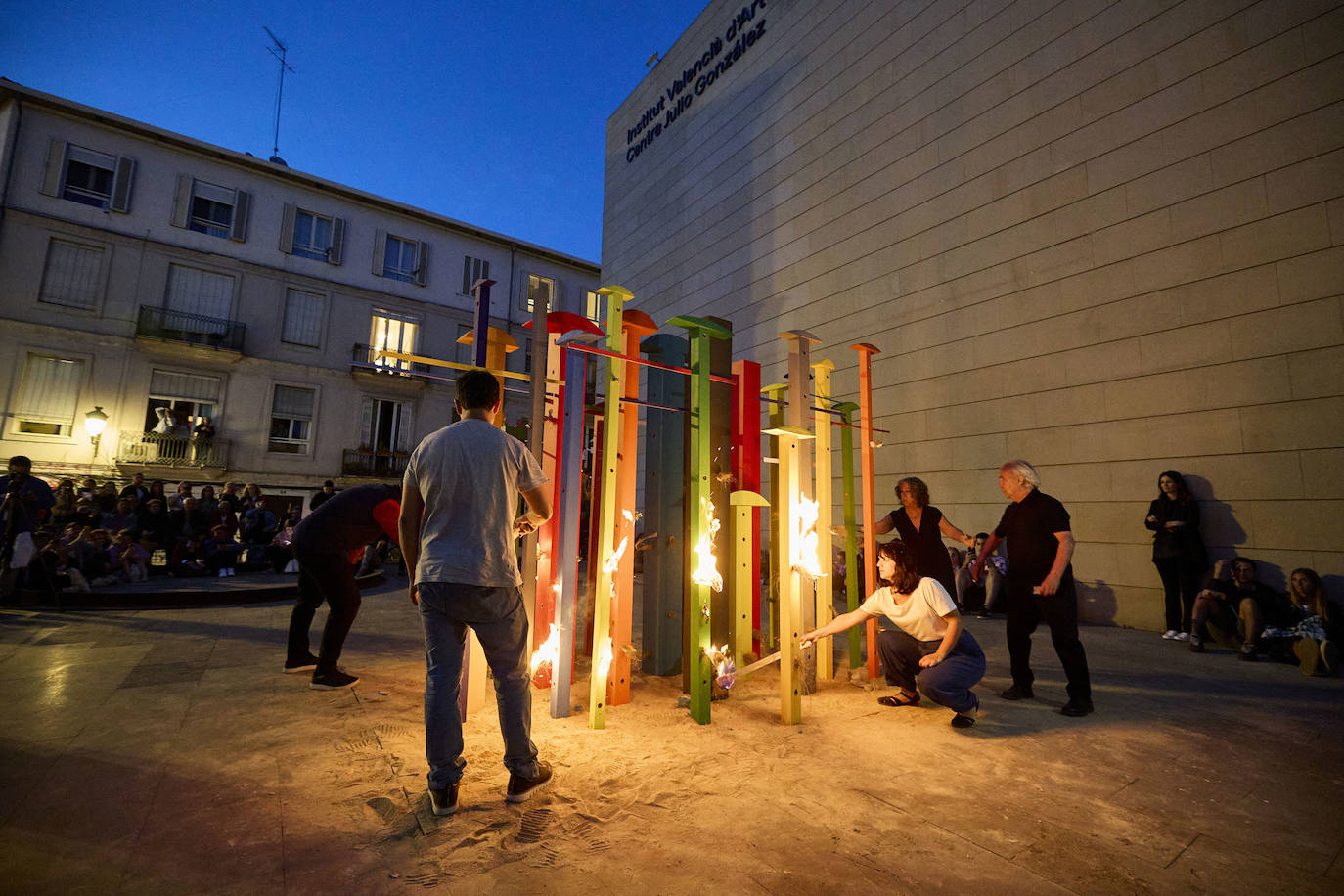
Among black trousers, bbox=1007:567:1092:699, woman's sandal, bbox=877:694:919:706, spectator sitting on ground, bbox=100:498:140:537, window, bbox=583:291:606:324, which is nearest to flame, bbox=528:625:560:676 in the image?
window, bbox=583:291:606:324

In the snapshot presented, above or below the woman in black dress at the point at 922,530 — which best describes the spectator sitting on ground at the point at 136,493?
above

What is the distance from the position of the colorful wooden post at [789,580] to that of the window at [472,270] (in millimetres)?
20061

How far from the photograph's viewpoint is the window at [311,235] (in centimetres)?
1842

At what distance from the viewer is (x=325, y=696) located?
12.7 feet

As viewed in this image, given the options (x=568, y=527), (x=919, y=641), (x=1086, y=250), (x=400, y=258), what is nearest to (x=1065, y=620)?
(x=919, y=641)

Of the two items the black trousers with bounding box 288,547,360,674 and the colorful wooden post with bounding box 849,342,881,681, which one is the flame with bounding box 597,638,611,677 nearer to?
the black trousers with bounding box 288,547,360,674

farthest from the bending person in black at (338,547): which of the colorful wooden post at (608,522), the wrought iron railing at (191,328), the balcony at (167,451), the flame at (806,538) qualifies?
the wrought iron railing at (191,328)

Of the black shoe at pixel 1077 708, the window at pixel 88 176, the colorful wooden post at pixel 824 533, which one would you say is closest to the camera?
the black shoe at pixel 1077 708

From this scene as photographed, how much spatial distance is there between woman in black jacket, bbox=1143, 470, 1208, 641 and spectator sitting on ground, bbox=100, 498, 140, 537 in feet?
45.7

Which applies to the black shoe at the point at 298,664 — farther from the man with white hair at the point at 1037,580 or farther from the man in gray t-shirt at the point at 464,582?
the man with white hair at the point at 1037,580

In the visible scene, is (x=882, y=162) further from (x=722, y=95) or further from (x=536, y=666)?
(x=536, y=666)

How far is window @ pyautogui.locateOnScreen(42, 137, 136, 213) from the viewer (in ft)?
49.8

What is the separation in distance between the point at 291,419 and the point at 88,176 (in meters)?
7.76

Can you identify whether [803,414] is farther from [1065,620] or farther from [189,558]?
[189,558]
